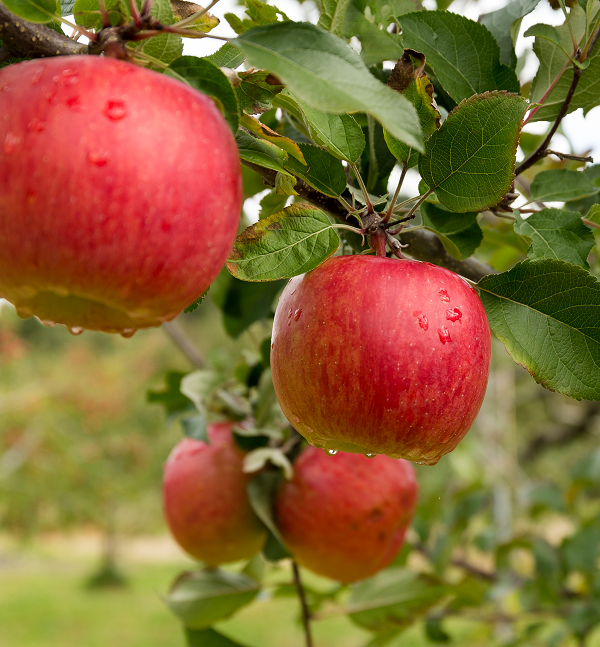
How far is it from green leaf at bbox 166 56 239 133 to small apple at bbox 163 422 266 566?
552 mm

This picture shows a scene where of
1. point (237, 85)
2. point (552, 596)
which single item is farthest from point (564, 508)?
point (237, 85)

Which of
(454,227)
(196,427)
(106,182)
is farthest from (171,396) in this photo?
(106,182)

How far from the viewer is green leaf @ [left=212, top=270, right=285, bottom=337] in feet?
2.86

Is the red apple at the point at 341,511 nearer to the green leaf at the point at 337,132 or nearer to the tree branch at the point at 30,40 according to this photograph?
the green leaf at the point at 337,132

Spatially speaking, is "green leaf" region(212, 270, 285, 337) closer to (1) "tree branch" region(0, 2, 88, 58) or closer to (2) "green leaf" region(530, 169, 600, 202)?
(2) "green leaf" region(530, 169, 600, 202)

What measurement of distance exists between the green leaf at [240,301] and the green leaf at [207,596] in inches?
14.5

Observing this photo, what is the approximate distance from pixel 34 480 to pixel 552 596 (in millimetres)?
4885

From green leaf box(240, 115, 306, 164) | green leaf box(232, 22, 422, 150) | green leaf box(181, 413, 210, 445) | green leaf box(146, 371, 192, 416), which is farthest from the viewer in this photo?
green leaf box(146, 371, 192, 416)

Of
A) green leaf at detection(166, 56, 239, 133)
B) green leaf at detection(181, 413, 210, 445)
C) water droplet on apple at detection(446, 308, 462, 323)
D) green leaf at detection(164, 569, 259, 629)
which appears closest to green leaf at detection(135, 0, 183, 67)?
green leaf at detection(166, 56, 239, 133)

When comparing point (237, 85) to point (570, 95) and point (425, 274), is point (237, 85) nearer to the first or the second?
point (425, 274)

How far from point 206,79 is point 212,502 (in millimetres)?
613

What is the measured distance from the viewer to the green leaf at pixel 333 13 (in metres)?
0.48

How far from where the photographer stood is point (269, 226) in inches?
17.0

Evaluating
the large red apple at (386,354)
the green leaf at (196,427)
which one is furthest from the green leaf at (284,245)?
the green leaf at (196,427)
